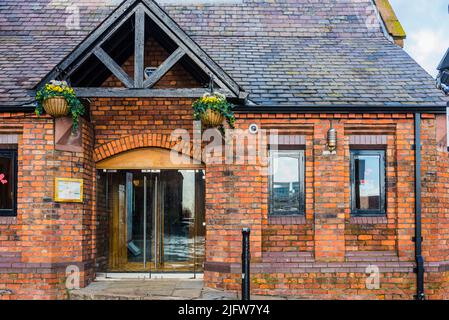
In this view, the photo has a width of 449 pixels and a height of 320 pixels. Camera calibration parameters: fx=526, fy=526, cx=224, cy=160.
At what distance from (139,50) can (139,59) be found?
139mm

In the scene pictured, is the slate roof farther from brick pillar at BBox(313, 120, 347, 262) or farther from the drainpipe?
brick pillar at BBox(313, 120, 347, 262)

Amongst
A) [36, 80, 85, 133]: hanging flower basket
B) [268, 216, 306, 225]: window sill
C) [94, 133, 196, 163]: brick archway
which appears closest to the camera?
[36, 80, 85, 133]: hanging flower basket

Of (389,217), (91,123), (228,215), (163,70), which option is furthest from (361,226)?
(91,123)

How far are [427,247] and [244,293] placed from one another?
3.47 m

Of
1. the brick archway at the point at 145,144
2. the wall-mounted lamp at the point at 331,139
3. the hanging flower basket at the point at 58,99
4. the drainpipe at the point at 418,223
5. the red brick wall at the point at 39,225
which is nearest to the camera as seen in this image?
the hanging flower basket at the point at 58,99

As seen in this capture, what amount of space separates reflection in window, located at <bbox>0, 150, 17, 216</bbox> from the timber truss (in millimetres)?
1615

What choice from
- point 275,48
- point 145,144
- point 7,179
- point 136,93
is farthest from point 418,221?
point 7,179

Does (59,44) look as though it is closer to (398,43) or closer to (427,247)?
(398,43)

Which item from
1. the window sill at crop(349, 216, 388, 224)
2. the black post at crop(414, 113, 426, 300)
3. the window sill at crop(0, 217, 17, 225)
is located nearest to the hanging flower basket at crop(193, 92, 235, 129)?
the window sill at crop(349, 216, 388, 224)

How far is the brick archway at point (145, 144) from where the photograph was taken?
920 centimetres

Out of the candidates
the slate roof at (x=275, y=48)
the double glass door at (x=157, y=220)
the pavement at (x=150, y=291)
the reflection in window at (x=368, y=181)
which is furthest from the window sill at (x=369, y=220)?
the double glass door at (x=157, y=220)

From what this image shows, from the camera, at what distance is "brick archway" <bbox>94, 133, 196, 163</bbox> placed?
9.20 m

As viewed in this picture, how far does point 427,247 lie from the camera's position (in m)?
8.70

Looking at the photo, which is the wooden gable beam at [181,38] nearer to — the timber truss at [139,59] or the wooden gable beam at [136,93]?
the timber truss at [139,59]
